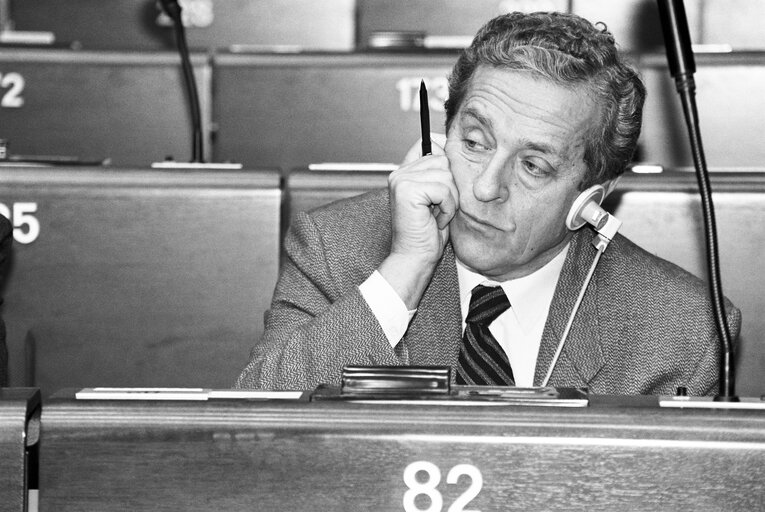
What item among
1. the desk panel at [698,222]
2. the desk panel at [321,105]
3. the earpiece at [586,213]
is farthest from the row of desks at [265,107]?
the earpiece at [586,213]

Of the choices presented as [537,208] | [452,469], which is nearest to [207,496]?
[452,469]

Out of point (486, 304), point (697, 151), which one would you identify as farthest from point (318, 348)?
point (697, 151)

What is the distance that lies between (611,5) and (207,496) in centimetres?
267

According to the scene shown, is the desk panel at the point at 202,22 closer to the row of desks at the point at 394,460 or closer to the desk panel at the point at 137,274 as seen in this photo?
the desk panel at the point at 137,274

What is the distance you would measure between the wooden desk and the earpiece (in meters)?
0.96

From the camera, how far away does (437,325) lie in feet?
5.44

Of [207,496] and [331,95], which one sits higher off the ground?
[331,95]

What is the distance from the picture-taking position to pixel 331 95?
2.44 m

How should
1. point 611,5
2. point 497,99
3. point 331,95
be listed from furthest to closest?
point 611,5 → point 331,95 → point 497,99

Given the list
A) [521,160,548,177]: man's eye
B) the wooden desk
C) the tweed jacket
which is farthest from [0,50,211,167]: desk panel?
the wooden desk

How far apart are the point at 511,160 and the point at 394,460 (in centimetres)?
84

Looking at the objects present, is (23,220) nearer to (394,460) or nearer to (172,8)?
(172,8)

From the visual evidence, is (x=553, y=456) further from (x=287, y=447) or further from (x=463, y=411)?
(x=287, y=447)

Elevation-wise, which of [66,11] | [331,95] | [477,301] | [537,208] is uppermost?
[66,11]
